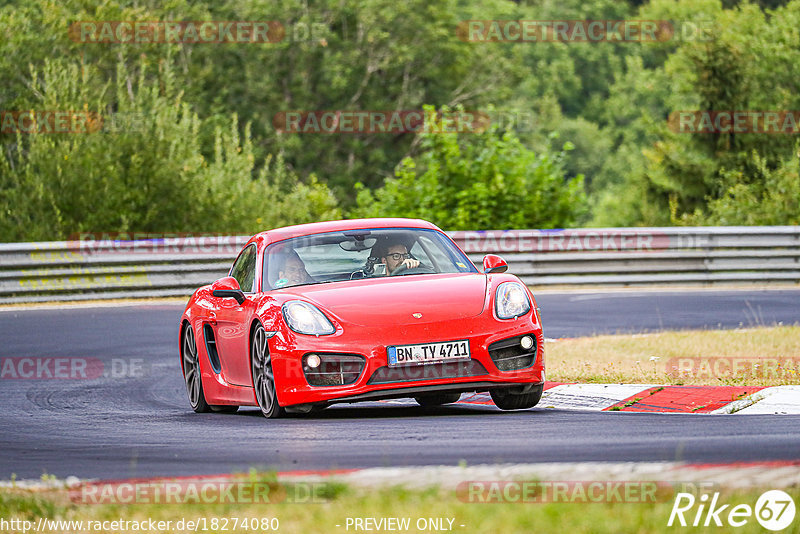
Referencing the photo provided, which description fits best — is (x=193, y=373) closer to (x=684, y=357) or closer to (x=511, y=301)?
(x=511, y=301)

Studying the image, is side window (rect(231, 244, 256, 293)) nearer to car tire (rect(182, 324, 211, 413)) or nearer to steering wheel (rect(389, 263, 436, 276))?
car tire (rect(182, 324, 211, 413))

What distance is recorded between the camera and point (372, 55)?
194 ft

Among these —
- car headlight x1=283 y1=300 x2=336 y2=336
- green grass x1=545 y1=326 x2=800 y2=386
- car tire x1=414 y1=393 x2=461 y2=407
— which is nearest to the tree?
green grass x1=545 y1=326 x2=800 y2=386

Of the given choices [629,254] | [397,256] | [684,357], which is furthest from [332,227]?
[629,254]

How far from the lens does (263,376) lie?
360 inches

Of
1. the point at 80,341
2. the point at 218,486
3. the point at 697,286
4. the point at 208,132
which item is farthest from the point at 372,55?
the point at 218,486

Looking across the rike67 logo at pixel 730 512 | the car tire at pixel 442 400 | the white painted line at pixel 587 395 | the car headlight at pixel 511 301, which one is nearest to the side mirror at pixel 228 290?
the car tire at pixel 442 400

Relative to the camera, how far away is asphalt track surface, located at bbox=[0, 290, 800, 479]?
6.67m

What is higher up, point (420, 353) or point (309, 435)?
point (420, 353)

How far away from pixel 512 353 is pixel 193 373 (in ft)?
10.2

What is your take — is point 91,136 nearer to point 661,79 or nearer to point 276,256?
point 276,256

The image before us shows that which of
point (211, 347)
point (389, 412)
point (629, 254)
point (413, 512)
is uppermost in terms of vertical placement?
point (413, 512)

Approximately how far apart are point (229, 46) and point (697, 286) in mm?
35586

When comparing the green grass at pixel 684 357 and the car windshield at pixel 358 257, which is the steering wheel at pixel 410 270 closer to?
the car windshield at pixel 358 257
